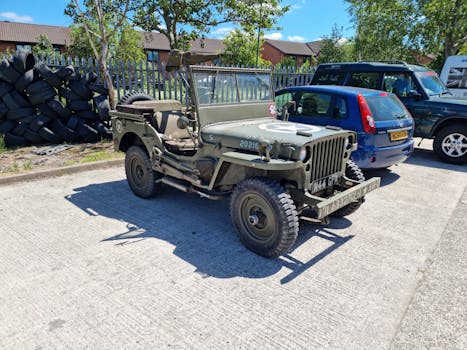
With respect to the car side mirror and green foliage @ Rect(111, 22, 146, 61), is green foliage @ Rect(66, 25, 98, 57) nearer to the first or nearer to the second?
green foliage @ Rect(111, 22, 146, 61)

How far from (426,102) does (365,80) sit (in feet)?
4.72

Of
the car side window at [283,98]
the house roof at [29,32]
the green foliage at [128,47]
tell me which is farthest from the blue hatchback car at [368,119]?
the house roof at [29,32]

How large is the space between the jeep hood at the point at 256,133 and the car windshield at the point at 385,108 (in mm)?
2217

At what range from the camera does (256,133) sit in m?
3.73

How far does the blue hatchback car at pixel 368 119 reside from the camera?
5535mm

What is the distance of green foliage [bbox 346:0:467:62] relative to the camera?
17391mm

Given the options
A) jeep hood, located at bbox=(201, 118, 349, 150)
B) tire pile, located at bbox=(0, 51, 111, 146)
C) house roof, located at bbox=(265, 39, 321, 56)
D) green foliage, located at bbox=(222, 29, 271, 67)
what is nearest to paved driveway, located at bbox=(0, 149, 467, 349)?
jeep hood, located at bbox=(201, 118, 349, 150)

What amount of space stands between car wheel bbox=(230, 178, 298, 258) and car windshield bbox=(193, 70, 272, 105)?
1.36 meters

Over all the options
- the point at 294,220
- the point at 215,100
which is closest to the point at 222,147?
the point at 215,100

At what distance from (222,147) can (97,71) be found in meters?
6.21

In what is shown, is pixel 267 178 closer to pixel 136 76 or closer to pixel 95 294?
pixel 95 294

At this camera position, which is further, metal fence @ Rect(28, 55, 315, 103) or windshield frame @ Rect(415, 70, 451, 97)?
metal fence @ Rect(28, 55, 315, 103)

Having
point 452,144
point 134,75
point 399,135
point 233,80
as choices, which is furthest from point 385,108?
point 134,75

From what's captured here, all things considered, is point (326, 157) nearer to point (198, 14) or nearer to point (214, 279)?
point (214, 279)
